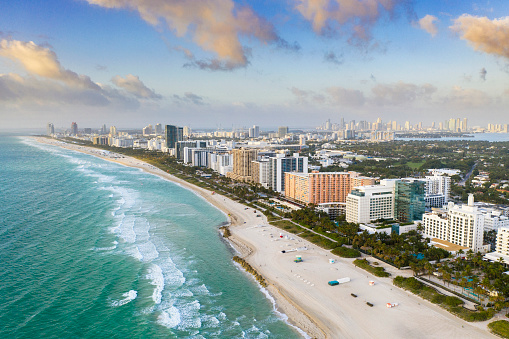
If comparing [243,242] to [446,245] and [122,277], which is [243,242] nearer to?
[122,277]

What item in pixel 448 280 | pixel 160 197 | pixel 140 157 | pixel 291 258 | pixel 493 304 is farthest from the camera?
pixel 140 157

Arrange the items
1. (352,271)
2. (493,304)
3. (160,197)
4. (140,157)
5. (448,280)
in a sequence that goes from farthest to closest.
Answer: (140,157), (160,197), (352,271), (448,280), (493,304)

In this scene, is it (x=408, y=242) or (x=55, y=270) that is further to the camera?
(x=408, y=242)

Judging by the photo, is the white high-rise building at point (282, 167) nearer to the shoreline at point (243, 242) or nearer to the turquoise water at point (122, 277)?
the shoreline at point (243, 242)

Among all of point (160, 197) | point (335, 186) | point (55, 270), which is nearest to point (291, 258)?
point (55, 270)

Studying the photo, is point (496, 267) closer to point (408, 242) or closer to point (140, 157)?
point (408, 242)

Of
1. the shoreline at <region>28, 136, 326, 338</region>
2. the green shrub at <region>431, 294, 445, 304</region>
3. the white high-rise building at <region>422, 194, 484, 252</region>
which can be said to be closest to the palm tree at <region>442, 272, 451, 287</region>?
the green shrub at <region>431, 294, 445, 304</region>

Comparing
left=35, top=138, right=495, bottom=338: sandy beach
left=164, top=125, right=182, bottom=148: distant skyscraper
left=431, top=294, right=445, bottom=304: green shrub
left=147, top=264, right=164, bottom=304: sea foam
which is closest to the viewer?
left=35, top=138, right=495, bottom=338: sandy beach

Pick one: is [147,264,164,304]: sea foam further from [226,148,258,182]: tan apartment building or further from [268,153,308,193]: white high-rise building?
[226,148,258,182]: tan apartment building
